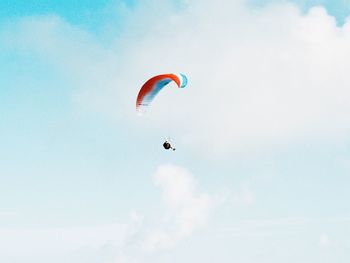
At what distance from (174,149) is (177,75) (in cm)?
749

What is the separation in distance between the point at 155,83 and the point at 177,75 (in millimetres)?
2403

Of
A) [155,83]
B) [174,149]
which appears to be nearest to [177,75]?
[155,83]

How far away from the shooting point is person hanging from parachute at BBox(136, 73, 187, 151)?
48.7 m

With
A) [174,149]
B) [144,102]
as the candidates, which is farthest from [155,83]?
[174,149]

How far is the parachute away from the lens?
161 ft

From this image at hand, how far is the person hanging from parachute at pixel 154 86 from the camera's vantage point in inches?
1918

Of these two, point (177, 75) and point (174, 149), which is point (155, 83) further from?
point (174, 149)

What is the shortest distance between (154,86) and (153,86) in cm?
10

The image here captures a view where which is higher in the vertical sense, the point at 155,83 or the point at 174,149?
the point at 155,83

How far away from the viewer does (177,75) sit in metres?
49.0

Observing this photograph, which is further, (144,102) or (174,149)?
(144,102)

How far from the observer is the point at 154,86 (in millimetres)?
50031

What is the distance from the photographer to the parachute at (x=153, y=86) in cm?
4893

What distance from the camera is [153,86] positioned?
164 ft
